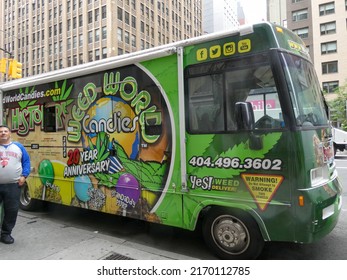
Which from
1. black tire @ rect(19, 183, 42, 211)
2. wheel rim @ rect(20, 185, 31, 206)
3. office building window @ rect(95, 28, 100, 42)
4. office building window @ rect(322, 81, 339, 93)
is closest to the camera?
black tire @ rect(19, 183, 42, 211)

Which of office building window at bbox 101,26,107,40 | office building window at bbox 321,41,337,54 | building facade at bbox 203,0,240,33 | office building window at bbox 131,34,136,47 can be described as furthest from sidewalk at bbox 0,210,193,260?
building facade at bbox 203,0,240,33

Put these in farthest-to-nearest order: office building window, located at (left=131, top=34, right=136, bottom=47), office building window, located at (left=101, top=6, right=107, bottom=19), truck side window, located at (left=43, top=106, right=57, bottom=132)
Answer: office building window, located at (left=131, top=34, right=136, bottom=47), office building window, located at (left=101, top=6, right=107, bottom=19), truck side window, located at (left=43, top=106, right=57, bottom=132)

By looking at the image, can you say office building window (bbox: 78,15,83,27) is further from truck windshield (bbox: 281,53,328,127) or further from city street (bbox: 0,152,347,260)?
truck windshield (bbox: 281,53,328,127)

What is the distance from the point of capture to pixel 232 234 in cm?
403

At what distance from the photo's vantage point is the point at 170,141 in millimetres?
4449

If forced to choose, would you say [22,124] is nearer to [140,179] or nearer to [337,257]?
[140,179]

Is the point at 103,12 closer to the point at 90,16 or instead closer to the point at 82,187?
the point at 90,16

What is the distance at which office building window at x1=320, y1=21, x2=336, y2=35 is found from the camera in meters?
42.5

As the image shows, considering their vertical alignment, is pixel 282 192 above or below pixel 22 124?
below

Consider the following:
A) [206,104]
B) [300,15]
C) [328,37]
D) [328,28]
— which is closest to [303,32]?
[300,15]

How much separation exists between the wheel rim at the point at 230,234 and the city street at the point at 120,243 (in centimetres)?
33

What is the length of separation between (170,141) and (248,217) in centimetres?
148

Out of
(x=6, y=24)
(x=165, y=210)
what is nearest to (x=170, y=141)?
(x=165, y=210)

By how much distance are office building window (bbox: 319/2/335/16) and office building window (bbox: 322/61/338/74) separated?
23.0 feet
